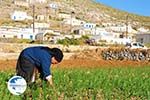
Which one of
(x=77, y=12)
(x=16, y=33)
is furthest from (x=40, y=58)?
(x=77, y=12)

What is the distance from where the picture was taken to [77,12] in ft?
445

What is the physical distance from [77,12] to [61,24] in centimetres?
3501

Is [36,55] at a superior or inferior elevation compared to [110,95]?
superior

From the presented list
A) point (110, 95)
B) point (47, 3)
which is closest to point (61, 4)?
point (47, 3)

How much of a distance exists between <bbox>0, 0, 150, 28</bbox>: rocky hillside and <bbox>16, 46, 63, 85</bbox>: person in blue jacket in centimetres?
8340

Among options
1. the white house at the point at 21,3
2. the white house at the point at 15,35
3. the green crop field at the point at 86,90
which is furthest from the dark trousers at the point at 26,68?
the white house at the point at 21,3

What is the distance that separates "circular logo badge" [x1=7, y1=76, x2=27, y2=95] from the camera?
790 cm

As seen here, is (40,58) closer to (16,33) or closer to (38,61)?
(38,61)

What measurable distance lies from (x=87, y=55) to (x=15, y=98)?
1063 inches

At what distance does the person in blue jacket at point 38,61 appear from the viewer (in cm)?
863

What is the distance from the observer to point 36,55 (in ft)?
29.0

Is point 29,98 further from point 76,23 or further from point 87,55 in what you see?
point 76,23

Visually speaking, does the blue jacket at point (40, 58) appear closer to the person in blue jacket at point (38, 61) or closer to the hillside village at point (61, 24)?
the person in blue jacket at point (38, 61)

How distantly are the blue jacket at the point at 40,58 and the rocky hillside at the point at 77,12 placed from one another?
83.5 m
